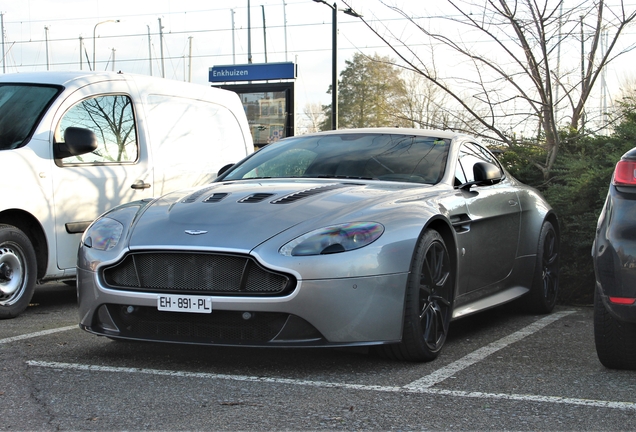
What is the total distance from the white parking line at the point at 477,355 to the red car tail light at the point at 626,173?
4.21 ft

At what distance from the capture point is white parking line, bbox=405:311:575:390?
14.1ft

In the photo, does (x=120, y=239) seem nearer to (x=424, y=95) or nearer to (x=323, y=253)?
(x=323, y=253)

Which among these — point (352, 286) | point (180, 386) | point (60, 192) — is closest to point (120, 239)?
point (180, 386)

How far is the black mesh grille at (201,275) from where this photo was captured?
438cm

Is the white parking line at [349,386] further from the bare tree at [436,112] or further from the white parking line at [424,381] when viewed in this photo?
the bare tree at [436,112]

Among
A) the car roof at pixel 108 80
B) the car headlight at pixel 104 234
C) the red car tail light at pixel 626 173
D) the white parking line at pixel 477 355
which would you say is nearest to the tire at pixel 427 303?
the white parking line at pixel 477 355

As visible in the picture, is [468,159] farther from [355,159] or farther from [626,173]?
[626,173]

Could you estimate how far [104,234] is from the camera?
4.91 meters

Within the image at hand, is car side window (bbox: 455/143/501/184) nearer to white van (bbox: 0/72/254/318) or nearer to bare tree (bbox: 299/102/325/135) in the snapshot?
white van (bbox: 0/72/254/318)

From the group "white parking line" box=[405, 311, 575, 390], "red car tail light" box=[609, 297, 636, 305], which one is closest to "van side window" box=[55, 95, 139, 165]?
"white parking line" box=[405, 311, 575, 390]

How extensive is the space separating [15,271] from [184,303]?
2784mm

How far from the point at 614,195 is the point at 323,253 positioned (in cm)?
146

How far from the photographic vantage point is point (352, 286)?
14.4 feet

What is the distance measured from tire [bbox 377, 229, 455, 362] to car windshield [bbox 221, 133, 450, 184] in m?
0.77
